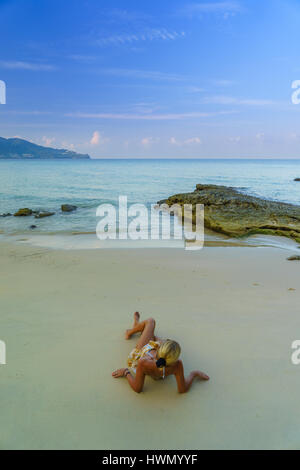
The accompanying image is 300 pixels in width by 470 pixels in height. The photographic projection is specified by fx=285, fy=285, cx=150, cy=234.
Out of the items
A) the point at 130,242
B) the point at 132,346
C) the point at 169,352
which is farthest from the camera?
the point at 130,242

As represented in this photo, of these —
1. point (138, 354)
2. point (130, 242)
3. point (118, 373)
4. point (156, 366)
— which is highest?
point (130, 242)

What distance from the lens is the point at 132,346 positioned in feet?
11.6

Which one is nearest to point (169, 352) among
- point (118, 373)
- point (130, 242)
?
point (118, 373)

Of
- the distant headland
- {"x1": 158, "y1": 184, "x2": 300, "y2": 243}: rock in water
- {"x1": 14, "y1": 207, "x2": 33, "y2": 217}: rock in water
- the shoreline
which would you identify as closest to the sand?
the shoreline

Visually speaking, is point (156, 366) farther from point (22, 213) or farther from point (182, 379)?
point (22, 213)

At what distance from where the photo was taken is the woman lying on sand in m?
2.52

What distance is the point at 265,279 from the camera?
233 inches

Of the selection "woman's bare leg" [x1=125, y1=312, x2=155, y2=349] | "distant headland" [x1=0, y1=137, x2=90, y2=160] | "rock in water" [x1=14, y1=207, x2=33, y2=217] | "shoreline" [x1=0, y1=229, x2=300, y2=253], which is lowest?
"woman's bare leg" [x1=125, y1=312, x2=155, y2=349]

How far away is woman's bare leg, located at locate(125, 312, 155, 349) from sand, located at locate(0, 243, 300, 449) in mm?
139

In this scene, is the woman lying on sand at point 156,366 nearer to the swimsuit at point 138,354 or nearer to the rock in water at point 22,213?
the swimsuit at point 138,354

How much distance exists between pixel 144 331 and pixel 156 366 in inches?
29.9

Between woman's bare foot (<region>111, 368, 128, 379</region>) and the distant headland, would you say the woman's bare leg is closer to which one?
woman's bare foot (<region>111, 368, 128, 379</region>)

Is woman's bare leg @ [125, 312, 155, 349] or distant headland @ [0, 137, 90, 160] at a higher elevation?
distant headland @ [0, 137, 90, 160]

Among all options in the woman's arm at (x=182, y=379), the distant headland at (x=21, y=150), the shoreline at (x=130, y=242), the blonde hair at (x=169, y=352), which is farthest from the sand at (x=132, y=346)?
the distant headland at (x=21, y=150)
